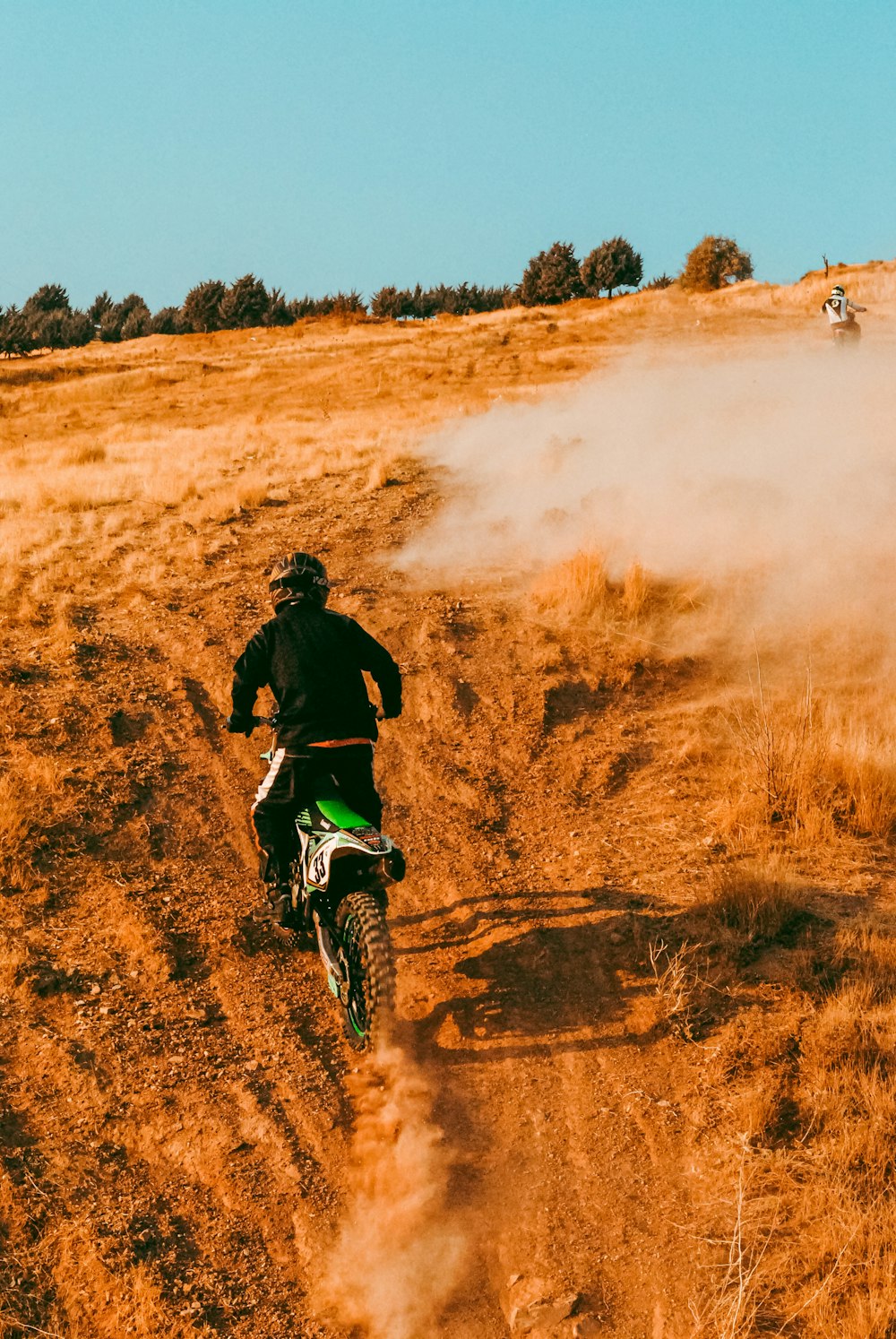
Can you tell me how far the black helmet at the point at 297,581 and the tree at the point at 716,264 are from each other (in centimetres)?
4716

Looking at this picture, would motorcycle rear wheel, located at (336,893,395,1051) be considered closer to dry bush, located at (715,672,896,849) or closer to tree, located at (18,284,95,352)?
dry bush, located at (715,672,896,849)

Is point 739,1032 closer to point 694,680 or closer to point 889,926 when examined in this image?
point 889,926

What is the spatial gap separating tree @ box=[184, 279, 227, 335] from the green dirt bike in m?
49.8

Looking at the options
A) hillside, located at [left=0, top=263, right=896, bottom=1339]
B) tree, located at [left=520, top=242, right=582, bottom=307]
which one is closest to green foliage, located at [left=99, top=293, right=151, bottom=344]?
tree, located at [left=520, top=242, right=582, bottom=307]

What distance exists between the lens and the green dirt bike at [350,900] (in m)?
4.91

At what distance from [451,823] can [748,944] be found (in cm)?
243

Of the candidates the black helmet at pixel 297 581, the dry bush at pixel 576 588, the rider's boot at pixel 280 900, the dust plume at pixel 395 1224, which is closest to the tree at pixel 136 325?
the dry bush at pixel 576 588

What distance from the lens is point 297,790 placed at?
17.9 feet

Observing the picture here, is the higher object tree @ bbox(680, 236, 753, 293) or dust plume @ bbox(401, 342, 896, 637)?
tree @ bbox(680, 236, 753, 293)

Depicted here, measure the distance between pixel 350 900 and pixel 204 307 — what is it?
5173 centimetres

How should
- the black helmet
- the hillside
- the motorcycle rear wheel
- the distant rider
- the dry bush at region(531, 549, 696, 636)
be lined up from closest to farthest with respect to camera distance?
the hillside, the motorcycle rear wheel, the black helmet, the dry bush at region(531, 549, 696, 636), the distant rider

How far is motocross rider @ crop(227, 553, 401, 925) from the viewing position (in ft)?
18.0

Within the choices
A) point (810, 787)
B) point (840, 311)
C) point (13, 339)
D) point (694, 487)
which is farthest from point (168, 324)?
point (810, 787)

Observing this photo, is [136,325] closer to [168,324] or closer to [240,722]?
[168,324]
